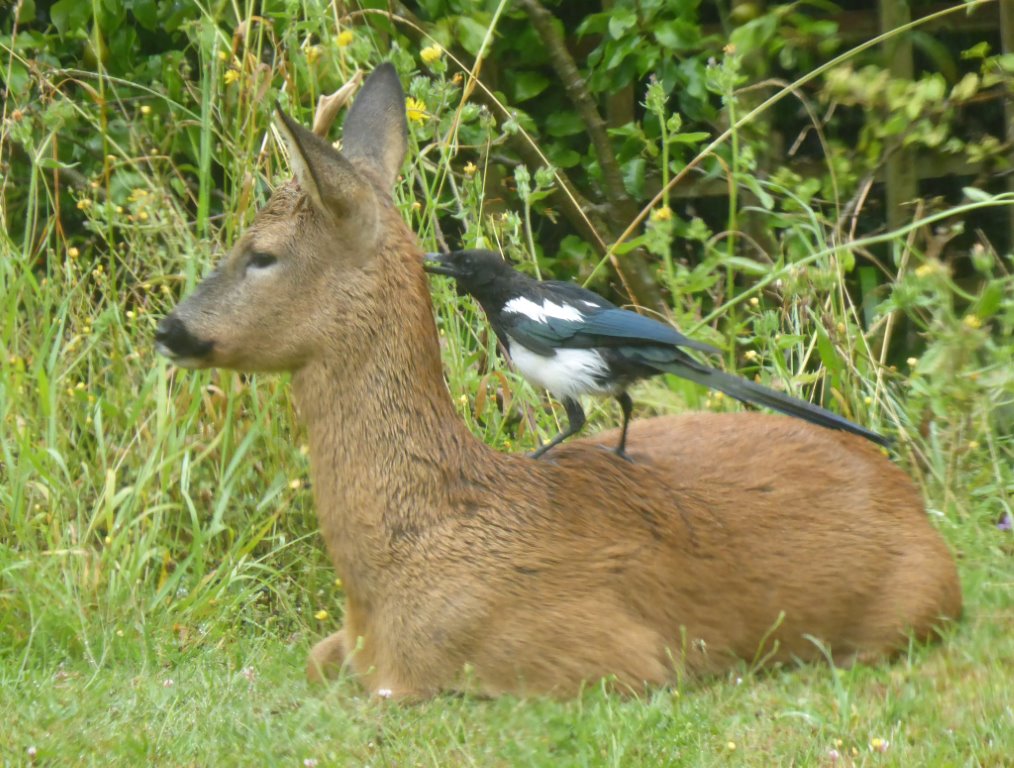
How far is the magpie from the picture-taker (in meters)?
4.08

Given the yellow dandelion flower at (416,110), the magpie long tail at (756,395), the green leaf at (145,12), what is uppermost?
the green leaf at (145,12)

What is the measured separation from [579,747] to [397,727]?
452 mm

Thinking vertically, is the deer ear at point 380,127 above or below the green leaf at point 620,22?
above

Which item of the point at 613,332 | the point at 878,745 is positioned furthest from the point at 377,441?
the point at 878,745

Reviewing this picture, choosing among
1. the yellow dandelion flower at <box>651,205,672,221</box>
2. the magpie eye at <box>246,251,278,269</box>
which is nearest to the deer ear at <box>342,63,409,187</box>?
the magpie eye at <box>246,251,278,269</box>

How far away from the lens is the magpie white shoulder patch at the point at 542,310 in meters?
4.15

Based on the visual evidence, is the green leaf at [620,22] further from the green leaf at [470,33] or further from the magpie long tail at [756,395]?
the magpie long tail at [756,395]

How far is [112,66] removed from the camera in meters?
7.95

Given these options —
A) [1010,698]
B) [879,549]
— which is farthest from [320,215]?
[1010,698]

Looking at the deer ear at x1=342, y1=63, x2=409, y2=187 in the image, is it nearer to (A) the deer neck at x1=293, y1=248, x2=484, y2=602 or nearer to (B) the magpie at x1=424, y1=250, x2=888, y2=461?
(B) the magpie at x1=424, y1=250, x2=888, y2=461

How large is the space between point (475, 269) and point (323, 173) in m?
0.51

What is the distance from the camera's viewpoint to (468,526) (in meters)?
4.07

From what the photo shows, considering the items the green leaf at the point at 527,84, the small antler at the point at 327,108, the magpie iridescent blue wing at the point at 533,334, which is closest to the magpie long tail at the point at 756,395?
the magpie iridescent blue wing at the point at 533,334

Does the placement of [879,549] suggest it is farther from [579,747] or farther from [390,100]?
[390,100]
